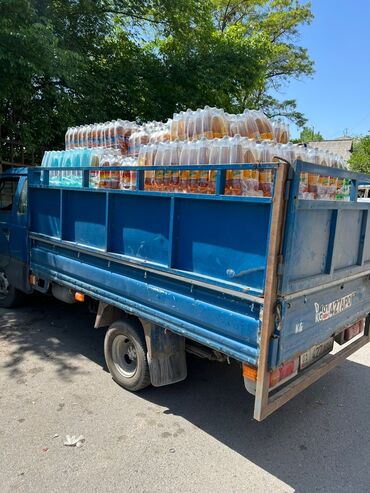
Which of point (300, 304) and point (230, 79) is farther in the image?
point (230, 79)

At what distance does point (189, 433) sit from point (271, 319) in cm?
134

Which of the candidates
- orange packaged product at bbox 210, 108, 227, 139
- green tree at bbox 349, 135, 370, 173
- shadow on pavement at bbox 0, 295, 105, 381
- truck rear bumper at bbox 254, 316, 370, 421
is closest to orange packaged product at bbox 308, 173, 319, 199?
orange packaged product at bbox 210, 108, 227, 139

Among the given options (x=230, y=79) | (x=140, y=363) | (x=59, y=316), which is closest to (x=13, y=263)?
(x=59, y=316)

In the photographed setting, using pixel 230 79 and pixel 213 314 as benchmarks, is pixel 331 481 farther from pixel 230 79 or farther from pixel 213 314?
pixel 230 79

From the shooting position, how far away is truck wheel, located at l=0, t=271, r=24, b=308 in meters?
5.36

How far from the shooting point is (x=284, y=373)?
2631 millimetres

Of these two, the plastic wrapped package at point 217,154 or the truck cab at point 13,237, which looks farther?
the truck cab at point 13,237

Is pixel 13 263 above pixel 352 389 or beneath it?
above

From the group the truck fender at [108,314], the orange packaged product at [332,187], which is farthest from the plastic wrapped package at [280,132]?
the truck fender at [108,314]

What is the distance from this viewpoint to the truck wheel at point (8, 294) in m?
5.36

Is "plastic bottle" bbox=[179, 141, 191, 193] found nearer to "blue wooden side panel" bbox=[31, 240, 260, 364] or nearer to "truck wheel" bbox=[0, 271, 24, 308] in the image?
"blue wooden side panel" bbox=[31, 240, 260, 364]

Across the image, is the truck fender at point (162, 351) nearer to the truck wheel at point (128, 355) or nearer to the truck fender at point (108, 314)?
the truck wheel at point (128, 355)

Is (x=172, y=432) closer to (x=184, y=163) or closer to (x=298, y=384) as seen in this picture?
(x=298, y=384)

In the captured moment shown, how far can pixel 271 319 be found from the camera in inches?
90.4
